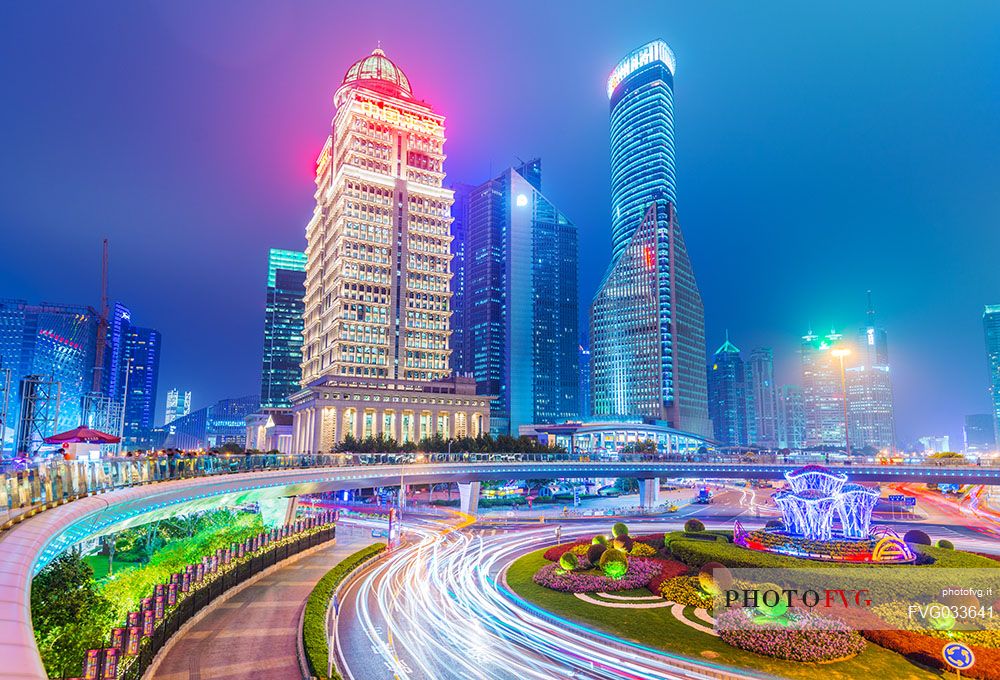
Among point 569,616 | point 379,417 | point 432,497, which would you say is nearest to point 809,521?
point 569,616

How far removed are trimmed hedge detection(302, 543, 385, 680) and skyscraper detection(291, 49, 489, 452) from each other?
3536 inches

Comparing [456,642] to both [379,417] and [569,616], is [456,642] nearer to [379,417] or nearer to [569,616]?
[569,616]

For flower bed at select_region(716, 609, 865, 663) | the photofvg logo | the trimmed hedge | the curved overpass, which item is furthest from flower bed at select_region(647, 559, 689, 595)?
the curved overpass

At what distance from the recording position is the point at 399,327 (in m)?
147

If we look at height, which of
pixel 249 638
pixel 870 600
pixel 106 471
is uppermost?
pixel 106 471

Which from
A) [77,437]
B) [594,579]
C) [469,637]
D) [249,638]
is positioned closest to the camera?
[249,638]

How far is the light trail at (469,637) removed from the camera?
85.9 feet

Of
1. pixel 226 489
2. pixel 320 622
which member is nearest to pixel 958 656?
pixel 320 622

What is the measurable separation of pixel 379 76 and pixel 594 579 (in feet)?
538

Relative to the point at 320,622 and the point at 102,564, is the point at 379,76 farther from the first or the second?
the point at 320,622

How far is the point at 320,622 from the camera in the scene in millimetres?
30531

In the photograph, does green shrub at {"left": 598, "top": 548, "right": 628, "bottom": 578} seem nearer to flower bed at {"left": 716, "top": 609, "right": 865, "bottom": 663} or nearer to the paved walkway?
flower bed at {"left": 716, "top": 609, "right": 865, "bottom": 663}

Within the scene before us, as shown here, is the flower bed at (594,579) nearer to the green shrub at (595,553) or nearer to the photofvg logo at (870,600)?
the green shrub at (595,553)

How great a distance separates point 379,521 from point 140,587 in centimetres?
4751
